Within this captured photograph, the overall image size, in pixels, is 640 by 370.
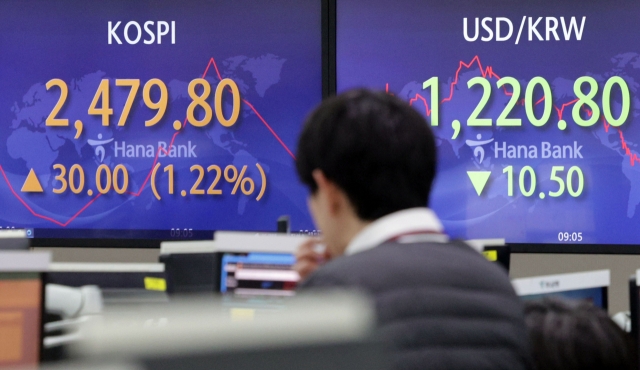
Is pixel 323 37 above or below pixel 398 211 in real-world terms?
above

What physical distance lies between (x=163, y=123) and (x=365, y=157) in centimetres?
322

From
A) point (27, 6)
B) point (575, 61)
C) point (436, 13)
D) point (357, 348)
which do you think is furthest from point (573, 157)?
→ point (357, 348)

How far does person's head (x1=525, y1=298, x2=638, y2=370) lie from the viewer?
1.15 m

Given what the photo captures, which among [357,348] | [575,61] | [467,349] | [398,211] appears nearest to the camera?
[357,348]

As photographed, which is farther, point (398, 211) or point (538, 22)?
point (538, 22)

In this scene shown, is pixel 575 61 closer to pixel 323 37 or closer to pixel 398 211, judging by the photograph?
pixel 323 37

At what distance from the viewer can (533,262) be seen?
421 cm

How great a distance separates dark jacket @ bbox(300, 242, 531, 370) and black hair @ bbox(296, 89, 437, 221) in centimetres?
11

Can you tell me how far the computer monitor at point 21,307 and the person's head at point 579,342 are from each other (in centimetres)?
102

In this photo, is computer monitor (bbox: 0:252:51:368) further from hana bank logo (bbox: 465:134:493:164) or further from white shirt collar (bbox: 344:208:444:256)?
hana bank logo (bbox: 465:134:493:164)

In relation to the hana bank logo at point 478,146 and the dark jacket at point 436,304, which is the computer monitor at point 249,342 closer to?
the dark jacket at point 436,304

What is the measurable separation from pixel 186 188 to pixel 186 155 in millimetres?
167

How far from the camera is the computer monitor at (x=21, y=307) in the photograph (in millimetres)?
1706
